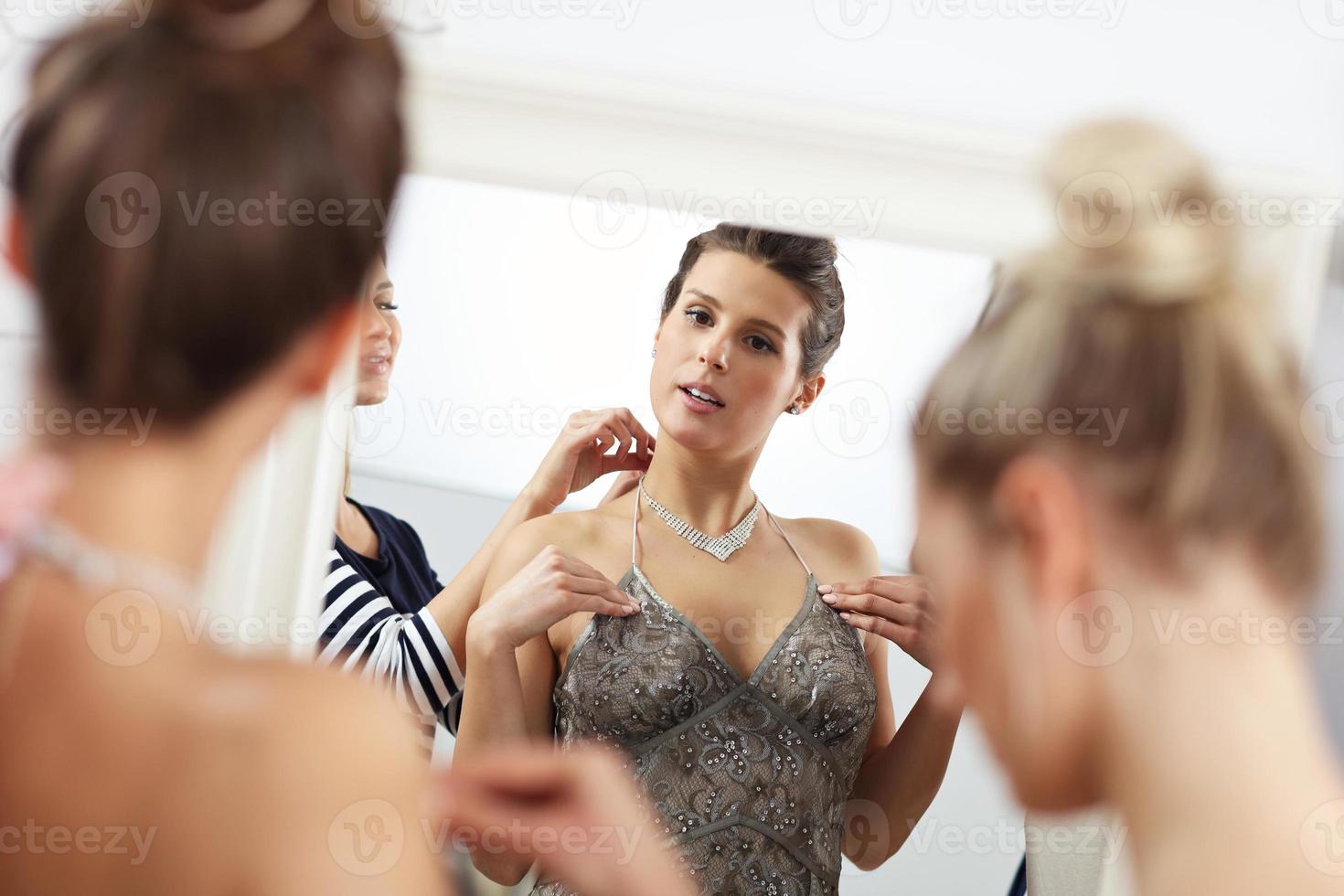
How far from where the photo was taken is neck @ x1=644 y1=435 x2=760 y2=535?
48.9 inches

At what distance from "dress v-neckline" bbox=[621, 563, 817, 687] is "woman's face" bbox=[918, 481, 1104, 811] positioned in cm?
56

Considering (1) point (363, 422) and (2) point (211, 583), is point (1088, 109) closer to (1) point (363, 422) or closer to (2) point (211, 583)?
(2) point (211, 583)

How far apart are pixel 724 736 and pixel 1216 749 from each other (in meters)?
0.67

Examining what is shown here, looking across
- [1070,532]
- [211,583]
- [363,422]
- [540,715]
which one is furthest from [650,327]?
[1070,532]

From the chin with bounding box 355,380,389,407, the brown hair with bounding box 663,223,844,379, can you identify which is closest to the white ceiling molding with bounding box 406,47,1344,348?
the brown hair with bounding box 663,223,844,379

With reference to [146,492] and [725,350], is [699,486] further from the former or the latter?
[146,492]

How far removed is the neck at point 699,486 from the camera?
1243 millimetres

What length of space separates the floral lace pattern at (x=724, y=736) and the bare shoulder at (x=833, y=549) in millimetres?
132

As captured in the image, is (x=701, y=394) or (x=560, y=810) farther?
(x=701, y=394)

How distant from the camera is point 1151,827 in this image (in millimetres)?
492

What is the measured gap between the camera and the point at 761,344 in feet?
3.97

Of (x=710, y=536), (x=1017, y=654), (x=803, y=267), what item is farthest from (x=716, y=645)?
(x=1017, y=654)

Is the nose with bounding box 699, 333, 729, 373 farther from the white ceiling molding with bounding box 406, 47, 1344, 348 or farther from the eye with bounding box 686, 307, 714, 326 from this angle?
the white ceiling molding with bounding box 406, 47, 1344, 348

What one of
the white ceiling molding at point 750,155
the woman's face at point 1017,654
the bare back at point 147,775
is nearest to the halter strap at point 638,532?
the white ceiling molding at point 750,155
